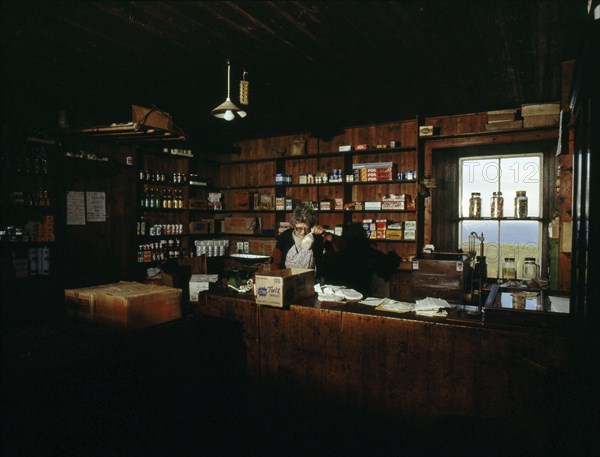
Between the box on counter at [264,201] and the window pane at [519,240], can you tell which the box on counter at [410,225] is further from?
the box on counter at [264,201]

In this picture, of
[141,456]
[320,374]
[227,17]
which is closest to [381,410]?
[320,374]

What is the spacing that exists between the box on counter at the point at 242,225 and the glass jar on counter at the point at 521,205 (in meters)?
3.90

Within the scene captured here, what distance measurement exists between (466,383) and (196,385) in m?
1.86

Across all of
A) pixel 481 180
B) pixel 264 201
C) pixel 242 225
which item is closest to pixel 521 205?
pixel 481 180

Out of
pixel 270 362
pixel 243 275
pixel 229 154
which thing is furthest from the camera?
pixel 229 154

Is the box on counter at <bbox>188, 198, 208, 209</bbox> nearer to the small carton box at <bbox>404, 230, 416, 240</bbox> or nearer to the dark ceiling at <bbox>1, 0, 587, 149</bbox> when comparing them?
the dark ceiling at <bbox>1, 0, 587, 149</bbox>

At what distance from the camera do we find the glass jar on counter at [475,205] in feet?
17.2

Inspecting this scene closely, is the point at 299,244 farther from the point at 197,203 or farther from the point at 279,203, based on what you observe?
the point at 197,203

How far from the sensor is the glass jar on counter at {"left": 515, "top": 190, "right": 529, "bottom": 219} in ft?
16.2

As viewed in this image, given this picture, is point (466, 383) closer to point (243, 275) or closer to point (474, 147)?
point (243, 275)

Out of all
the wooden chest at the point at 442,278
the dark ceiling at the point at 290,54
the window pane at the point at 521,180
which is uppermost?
the dark ceiling at the point at 290,54

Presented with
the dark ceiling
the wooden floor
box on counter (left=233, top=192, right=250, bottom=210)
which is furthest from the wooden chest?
box on counter (left=233, top=192, right=250, bottom=210)

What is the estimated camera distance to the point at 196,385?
2865 millimetres

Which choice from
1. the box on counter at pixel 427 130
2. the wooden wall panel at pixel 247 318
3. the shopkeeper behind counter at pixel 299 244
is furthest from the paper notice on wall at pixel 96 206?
the box on counter at pixel 427 130
